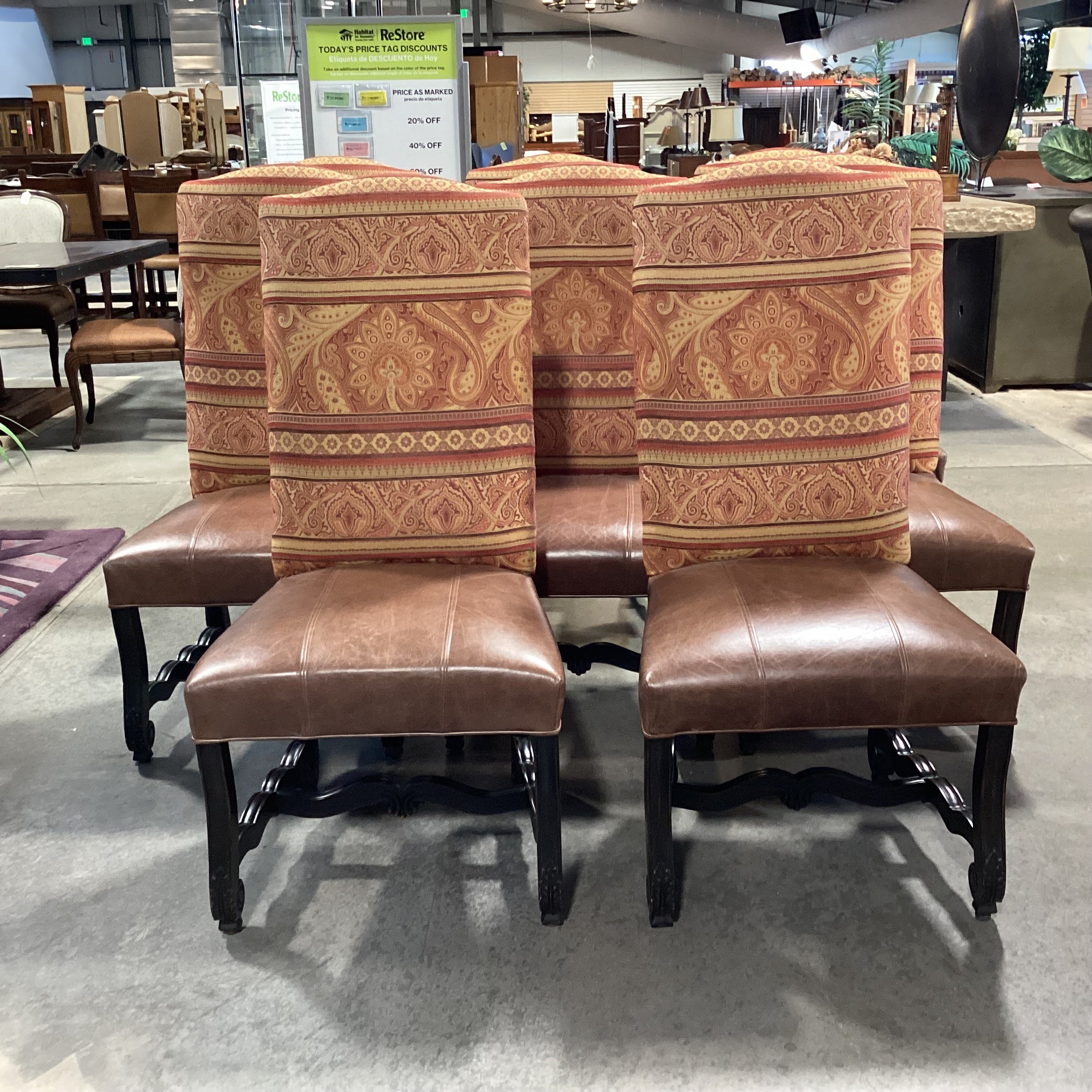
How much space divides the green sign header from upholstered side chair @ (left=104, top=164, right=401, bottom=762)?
146cm

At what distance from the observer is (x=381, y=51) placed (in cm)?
339

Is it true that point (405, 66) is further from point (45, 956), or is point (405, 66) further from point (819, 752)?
point (45, 956)

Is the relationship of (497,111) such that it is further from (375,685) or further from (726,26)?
(726,26)

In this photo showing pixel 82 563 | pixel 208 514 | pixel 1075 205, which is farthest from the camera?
pixel 1075 205

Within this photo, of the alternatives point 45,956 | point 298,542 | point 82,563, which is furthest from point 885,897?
point 82,563

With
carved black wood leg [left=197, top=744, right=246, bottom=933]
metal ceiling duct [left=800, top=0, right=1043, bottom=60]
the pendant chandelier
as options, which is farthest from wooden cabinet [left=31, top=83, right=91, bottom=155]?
Result: carved black wood leg [left=197, top=744, right=246, bottom=933]

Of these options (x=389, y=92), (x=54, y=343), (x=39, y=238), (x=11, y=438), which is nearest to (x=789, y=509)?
(x=11, y=438)

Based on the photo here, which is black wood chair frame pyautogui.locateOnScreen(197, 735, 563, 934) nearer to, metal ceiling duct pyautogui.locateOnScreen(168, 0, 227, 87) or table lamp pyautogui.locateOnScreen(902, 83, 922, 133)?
table lamp pyautogui.locateOnScreen(902, 83, 922, 133)

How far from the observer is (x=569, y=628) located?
108 inches

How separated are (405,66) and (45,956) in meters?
2.77

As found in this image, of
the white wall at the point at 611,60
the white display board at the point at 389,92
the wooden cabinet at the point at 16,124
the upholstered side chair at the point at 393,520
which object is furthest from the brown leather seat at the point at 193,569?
the white wall at the point at 611,60

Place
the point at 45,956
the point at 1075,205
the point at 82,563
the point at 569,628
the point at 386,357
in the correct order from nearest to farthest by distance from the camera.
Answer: the point at 45,956
the point at 386,357
the point at 569,628
the point at 82,563
the point at 1075,205

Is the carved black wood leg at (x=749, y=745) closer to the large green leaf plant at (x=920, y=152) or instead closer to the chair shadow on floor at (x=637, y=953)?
the chair shadow on floor at (x=637, y=953)

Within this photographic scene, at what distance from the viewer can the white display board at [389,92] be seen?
11.0 feet
